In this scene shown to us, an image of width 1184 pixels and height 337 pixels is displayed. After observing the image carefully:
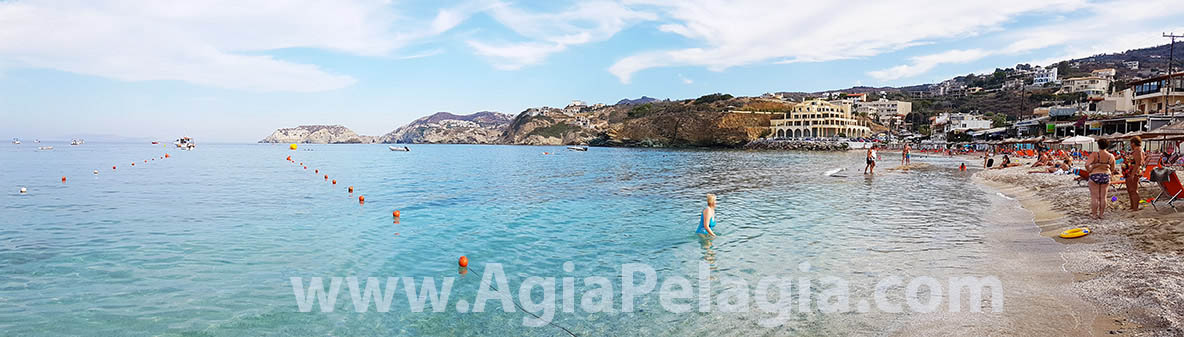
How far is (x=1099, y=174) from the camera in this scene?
1070 cm

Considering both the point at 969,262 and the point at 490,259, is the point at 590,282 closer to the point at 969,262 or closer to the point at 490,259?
the point at 490,259

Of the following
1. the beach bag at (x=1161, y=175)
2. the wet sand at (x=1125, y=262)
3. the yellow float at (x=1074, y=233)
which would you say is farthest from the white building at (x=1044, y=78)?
the yellow float at (x=1074, y=233)

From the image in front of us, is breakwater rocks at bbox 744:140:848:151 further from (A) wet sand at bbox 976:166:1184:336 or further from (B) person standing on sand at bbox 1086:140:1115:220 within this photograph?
(B) person standing on sand at bbox 1086:140:1115:220

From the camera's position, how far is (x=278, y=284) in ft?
26.6

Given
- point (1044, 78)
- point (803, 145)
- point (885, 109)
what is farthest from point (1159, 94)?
point (1044, 78)

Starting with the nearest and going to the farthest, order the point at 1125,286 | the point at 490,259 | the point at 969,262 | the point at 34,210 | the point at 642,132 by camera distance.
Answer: the point at 1125,286 → the point at 969,262 → the point at 490,259 → the point at 34,210 → the point at 642,132

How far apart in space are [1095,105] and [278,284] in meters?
88.6

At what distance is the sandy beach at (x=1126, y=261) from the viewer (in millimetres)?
5301

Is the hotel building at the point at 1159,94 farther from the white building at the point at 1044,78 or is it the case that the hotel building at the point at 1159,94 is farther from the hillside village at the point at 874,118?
the white building at the point at 1044,78

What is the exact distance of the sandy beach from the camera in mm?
5301

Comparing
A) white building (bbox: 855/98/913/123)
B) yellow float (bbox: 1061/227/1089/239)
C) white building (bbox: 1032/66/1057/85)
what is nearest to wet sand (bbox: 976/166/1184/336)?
yellow float (bbox: 1061/227/1089/239)

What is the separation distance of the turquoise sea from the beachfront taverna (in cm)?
11231

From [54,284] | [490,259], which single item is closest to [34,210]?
[54,284]

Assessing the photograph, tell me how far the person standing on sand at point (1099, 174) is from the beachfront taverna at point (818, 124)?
12127 centimetres
